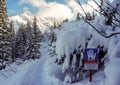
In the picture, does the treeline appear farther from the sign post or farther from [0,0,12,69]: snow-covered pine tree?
the sign post

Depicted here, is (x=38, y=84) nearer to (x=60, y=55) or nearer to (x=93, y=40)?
(x=60, y=55)

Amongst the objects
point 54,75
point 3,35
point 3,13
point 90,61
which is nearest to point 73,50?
point 90,61

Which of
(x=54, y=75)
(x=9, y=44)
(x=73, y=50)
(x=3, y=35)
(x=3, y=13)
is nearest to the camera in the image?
(x=73, y=50)

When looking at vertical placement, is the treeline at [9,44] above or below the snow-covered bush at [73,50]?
below

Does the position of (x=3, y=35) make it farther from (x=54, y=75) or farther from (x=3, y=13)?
(x=54, y=75)

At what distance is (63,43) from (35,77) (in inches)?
153

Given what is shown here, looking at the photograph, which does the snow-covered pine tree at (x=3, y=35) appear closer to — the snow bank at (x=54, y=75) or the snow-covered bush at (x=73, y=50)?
the snow bank at (x=54, y=75)

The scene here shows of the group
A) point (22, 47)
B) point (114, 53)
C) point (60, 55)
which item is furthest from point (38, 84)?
point (22, 47)

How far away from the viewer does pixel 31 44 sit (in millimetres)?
49375

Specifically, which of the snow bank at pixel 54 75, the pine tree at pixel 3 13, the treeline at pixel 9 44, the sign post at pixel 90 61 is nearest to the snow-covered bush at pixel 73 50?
the snow bank at pixel 54 75

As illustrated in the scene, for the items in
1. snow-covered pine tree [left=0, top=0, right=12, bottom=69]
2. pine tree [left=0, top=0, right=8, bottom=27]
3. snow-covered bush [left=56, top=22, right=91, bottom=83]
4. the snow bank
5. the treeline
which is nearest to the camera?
snow-covered bush [left=56, top=22, right=91, bottom=83]

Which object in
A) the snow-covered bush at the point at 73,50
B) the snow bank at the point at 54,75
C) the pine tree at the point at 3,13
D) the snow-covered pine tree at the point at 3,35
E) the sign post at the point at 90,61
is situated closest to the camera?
the sign post at the point at 90,61

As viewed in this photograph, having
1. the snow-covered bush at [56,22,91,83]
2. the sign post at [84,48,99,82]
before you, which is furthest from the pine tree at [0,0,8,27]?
the sign post at [84,48,99,82]

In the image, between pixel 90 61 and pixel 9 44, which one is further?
pixel 9 44
